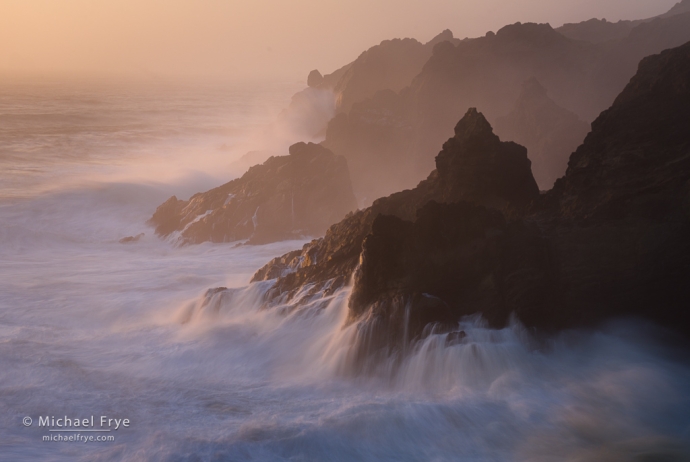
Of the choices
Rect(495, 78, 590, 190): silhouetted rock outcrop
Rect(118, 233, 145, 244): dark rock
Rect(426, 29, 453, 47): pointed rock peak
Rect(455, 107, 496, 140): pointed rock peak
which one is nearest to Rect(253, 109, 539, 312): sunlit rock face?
Rect(455, 107, 496, 140): pointed rock peak

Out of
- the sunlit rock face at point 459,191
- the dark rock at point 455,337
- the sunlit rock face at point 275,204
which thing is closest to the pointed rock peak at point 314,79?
the sunlit rock face at point 275,204

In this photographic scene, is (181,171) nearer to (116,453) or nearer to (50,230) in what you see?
(50,230)

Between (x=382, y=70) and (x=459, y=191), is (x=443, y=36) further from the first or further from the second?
(x=459, y=191)

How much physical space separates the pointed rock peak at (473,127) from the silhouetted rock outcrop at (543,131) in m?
16.3

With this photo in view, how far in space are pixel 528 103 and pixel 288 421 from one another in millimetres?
28290

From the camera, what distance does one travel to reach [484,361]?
1105 centimetres

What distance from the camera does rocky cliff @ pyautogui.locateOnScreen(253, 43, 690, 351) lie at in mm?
11688

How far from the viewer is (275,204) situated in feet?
87.7

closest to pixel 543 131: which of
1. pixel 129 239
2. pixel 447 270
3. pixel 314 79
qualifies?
pixel 447 270

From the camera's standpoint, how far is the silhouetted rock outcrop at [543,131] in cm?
3002

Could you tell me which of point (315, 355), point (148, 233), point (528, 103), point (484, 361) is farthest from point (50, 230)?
point (528, 103)

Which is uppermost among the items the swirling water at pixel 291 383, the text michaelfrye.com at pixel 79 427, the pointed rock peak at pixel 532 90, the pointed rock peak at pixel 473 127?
the pointed rock peak at pixel 532 90

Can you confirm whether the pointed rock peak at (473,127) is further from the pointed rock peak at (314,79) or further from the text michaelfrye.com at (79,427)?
the pointed rock peak at (314,79)

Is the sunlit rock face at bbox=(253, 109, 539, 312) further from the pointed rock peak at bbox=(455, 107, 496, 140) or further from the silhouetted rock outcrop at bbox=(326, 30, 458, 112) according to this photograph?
the silhouetted rock outcrop at bbox=(326, 30, 458, 112)
